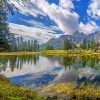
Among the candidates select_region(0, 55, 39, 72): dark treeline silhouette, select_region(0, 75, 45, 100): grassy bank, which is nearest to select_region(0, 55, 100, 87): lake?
select_region(0, 55, 39, 72): dark treeline silhouette

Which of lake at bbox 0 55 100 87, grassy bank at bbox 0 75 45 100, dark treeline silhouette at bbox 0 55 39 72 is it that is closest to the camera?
grassy bank at bbox 0 75 45 100

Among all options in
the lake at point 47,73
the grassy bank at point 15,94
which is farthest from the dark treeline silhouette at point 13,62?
the grassy bank at point 15,94

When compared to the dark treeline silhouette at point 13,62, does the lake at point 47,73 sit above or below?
below

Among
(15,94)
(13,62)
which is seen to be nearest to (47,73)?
(13,62)

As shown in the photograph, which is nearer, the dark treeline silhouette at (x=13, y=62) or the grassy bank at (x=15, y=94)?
the grassy bank at (x=15, y=94)

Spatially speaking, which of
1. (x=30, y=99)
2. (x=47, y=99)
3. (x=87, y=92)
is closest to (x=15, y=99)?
(x=30, y=99)

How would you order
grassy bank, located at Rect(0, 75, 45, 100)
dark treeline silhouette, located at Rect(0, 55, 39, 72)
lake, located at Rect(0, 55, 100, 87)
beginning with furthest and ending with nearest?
dark treeline silhouette, located at Rect(0, 55, 39, 72)
lake, located at Rect(0, 55, 100, 87)
grassy bank, located at Rect(0, 75, 45, 100)

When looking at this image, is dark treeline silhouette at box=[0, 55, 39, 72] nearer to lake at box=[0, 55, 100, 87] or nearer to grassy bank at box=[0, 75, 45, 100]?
lake at box=[0, 55, 100, 87]

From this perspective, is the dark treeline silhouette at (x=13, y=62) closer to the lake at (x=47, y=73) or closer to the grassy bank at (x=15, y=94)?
the lake at (x=47, y=73)

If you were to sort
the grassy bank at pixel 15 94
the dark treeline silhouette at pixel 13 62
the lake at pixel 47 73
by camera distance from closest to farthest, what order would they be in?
the grassy bank at pixel 15 94 < the lake at pixel 47 73 < the dark treeline silhouette at pixel 13 62

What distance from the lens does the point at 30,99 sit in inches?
914

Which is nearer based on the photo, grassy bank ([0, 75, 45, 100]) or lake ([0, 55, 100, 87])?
grassy bank ([0, 75, 45, 100])

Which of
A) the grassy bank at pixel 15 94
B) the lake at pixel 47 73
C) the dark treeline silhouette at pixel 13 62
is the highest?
the grassy bank at pixel 15 94

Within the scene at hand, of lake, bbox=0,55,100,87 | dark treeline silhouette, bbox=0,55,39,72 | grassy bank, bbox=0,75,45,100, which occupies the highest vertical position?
grassy bank, bbox=0,75,45,100
